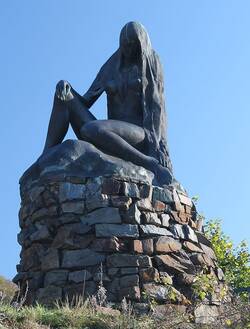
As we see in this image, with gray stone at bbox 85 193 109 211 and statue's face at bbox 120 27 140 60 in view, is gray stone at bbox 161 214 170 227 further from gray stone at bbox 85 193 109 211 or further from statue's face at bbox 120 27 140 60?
statue's face at bbox 120 27 140 60

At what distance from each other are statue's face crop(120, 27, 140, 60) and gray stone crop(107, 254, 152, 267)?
2.98 meters

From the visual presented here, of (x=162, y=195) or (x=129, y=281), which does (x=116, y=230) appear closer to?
(x=129, y=281)

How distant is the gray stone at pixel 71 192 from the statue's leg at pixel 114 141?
2.27 ft

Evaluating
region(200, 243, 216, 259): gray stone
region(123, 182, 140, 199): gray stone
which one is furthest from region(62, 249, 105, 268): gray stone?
region(200, 243, 216, 259): gray stone

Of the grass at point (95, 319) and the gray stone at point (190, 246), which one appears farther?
the gray stone at point (190, 246)

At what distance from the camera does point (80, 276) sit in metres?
8.25

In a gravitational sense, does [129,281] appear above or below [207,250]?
below

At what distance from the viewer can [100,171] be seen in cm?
889

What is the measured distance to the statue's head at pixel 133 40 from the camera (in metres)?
10.0

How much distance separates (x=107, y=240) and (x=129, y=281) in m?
0.51

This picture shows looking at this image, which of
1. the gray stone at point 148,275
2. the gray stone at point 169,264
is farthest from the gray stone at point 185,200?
the gray stone at point 148,275

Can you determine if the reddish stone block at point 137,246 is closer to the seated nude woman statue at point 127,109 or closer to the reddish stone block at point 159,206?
the reddish stone block at point 159,206

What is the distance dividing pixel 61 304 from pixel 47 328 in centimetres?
156

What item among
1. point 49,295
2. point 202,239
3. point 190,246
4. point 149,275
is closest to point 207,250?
point 202,239
